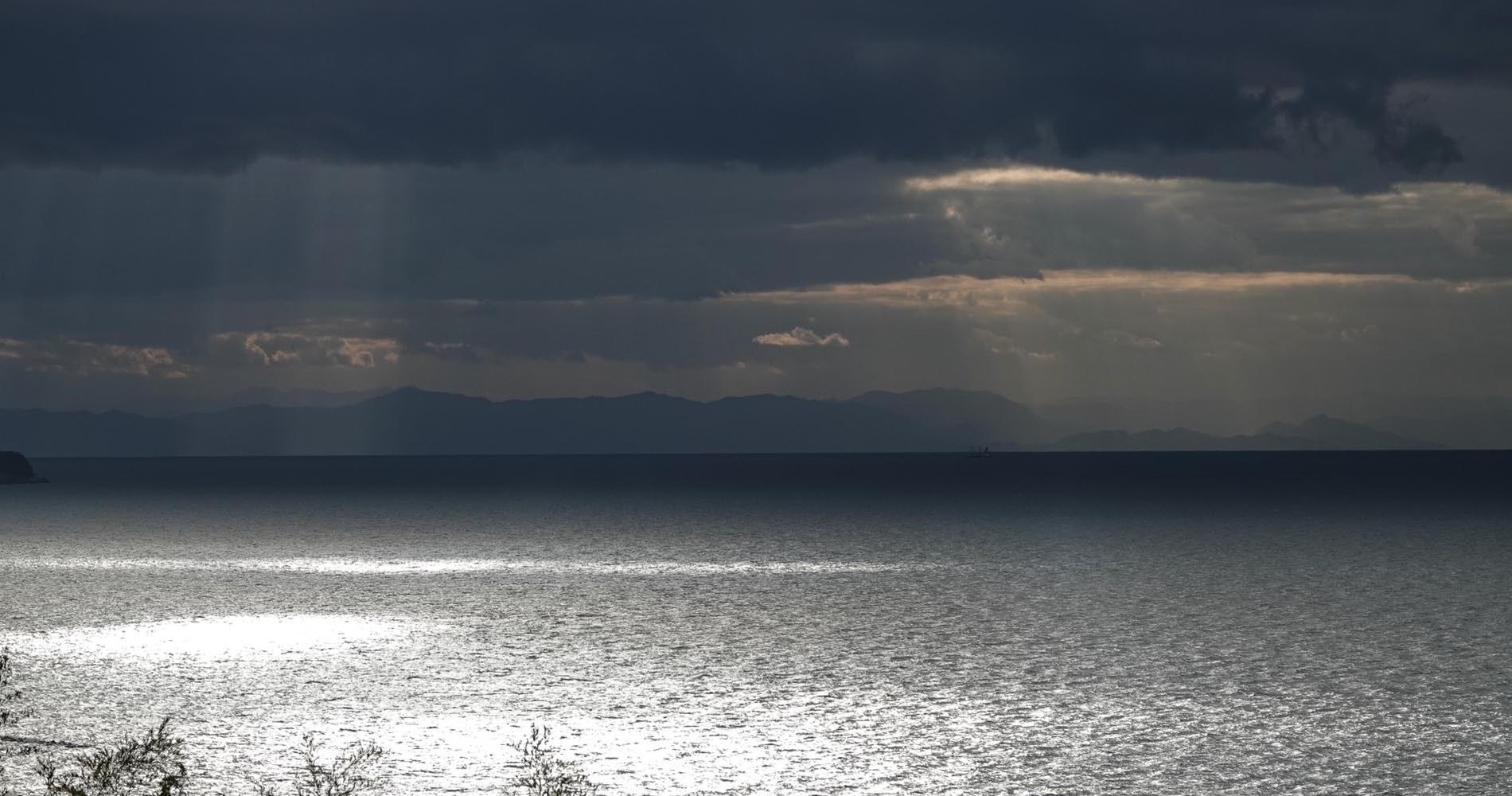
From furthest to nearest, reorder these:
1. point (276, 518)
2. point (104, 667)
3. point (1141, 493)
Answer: point (1141, 493) → point (276, 518) → point (104, 667)

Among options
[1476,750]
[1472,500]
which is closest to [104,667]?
[1476,750]

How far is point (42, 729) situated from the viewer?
2627cm

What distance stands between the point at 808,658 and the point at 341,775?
56.6 ft

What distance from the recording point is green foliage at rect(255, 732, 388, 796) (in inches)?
844

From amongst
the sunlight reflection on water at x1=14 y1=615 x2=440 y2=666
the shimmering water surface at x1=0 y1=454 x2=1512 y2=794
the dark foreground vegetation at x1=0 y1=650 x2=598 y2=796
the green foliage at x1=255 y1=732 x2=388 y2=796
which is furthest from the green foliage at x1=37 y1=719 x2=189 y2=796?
the sunlight reflection on water at x1=14 y1=615 x2=440 y2=666

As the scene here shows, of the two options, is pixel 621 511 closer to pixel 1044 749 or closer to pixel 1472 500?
pixel 1472 500

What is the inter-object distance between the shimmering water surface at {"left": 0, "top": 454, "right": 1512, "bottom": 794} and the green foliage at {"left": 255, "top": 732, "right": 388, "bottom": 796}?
1.62ft

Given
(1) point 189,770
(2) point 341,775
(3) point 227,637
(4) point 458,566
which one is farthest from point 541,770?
(4) point 458,566

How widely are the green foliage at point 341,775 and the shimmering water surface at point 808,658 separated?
19.5 inches

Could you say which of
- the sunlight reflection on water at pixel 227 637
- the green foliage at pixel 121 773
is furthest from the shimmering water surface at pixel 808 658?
the green foliage at pixel 121 773

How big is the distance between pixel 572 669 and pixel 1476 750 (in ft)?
61.3

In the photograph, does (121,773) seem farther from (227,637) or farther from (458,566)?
(458,566)

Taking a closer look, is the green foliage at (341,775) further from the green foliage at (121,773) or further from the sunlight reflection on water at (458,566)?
the sunlight reflection on water at (458,566)

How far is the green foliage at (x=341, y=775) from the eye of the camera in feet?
70.3
